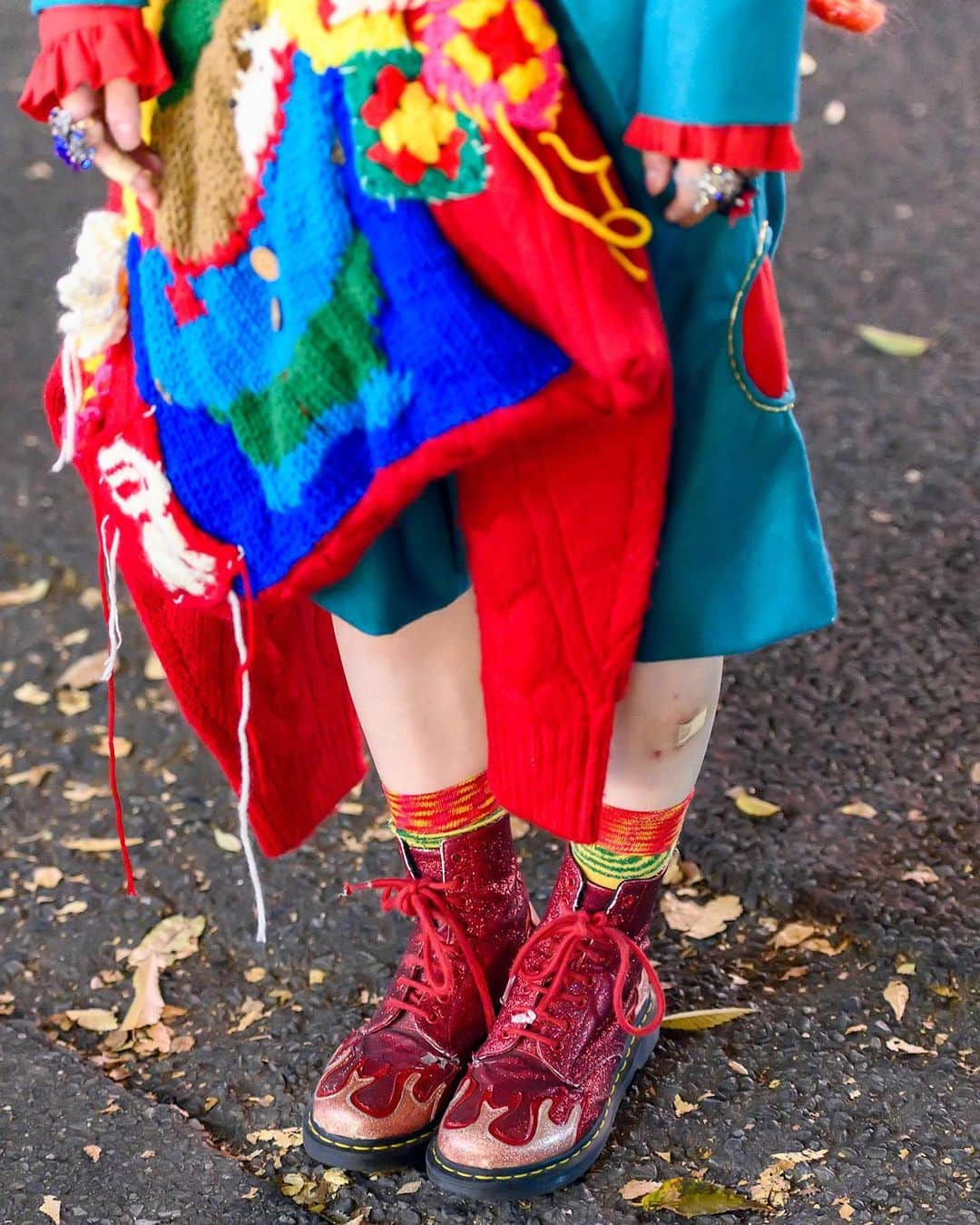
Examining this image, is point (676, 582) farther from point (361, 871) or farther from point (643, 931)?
point (361, 871)

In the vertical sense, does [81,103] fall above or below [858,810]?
above

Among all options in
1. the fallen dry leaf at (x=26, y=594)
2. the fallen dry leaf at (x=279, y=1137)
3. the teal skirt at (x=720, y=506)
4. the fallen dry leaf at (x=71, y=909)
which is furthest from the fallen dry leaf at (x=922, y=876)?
the fallen dry leaf at (x=26, y=594)

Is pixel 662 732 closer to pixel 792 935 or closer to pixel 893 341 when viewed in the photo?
pixel 792 935

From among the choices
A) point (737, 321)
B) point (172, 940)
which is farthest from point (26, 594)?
point (737, 321)

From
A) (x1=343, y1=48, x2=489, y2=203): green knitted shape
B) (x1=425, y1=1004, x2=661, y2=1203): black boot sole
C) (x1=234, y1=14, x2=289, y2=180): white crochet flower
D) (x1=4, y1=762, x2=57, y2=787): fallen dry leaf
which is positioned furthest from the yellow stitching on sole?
(x1=4, y1=762, x2=57, y2=787): fallen dry leaf

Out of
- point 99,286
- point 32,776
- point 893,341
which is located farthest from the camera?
point 893,341

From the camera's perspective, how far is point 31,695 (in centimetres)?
208

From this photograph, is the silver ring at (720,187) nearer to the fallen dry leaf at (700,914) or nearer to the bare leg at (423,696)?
the bare leg at (423,696)

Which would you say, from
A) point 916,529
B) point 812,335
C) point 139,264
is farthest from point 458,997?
point 812,335

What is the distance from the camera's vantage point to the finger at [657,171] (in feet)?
3.00

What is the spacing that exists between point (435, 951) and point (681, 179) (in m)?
0.77

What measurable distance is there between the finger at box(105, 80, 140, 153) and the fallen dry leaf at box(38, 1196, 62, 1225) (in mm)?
958

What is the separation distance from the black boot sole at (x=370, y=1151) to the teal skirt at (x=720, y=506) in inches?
20.0

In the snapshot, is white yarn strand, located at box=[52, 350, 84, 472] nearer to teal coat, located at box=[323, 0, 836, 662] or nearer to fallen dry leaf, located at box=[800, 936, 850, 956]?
teal coat, located at box=[323, 0, 836, 662]
